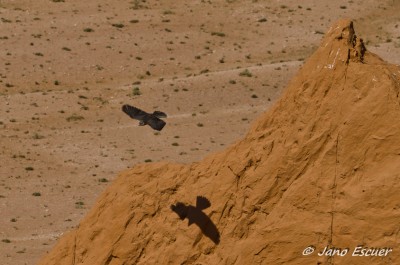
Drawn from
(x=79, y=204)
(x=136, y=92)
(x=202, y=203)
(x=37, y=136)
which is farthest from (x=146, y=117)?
(x=136, y=92)

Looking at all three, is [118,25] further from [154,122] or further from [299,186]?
[299,186]

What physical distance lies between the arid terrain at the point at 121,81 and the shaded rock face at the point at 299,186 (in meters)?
17.9

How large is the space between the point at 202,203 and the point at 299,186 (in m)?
2.39

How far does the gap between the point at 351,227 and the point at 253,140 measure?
10.1ft

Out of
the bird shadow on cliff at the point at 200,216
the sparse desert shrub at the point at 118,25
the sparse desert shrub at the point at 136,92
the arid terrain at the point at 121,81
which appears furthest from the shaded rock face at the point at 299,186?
the sparse desert shrub at the point at 118,25

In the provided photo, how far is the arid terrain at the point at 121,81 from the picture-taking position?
182 feet

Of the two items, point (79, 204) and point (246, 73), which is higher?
point (79, 204)

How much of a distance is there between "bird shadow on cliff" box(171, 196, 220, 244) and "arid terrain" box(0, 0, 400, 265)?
1834cm

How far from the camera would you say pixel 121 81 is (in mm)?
70125

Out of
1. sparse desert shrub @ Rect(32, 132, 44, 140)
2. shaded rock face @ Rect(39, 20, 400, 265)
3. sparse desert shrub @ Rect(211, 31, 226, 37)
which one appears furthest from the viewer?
sparse desert shrub @ Rect(211, 31, 226, 37)

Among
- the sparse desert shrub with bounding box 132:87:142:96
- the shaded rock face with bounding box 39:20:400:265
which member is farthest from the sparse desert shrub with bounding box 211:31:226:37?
the shaded rock face with bounding box 39:20:400:265

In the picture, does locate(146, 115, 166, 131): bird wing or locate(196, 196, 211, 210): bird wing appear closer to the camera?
locate(196, 196, 211, 210): bird wing

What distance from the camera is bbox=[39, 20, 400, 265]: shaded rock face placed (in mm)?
23922

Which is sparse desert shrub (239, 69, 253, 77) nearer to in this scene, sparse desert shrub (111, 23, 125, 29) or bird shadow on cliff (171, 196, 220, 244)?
sparse desert shrub (111, 23, 125, 29)
